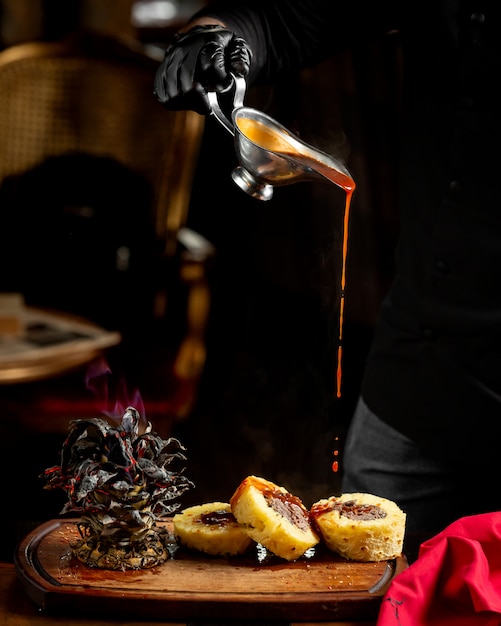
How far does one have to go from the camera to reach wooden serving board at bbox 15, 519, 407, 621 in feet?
4.38

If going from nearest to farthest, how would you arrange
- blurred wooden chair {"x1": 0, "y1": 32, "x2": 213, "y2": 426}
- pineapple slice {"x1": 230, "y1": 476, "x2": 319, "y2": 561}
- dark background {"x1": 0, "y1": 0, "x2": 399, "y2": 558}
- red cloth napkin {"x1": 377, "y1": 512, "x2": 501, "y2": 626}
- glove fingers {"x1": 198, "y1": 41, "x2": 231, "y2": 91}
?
red cloth napkin {"x1": 377, "y1": 512, "x2": 501, "y2": 626} → pineapple slice {"x1": 230, "y1": 476, "x2": 319, "y2": 561} → glove fingers {"x1": 198, "y1": 41, "x2": 231, "y2": 91} → blurred wooden chair {"x1": 0, "y1": 32, "x2": 213, "y2": 426} → dark background {"x1": 0, "y1": 0, "x2": 399, "y2": 558}

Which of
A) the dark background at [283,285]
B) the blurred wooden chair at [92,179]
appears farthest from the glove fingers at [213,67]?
the blurred wooden chair at [92,179]

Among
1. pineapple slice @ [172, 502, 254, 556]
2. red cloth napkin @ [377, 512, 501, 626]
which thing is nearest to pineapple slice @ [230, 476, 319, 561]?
pineapple slice @ [172, 502, 254, 556]

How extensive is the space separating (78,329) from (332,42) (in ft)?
5.12

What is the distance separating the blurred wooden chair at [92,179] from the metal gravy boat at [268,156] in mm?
1909

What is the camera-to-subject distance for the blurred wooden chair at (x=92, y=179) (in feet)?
11.7

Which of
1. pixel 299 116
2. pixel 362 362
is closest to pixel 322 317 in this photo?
pixel 362 362

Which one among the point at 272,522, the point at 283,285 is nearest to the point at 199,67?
the point at 272,522

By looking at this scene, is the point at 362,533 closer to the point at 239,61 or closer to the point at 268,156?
the point at 268,156

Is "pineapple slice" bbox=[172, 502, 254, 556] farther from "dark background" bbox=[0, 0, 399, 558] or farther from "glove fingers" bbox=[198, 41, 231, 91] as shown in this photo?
"dark background" bbox=[0, 0, 399, 558]

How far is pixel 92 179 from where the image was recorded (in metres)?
3.74

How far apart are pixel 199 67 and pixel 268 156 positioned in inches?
9.9

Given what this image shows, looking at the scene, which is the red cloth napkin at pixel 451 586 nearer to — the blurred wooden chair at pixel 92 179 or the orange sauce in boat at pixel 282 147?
the orange sauce in boat at pixel 282 147

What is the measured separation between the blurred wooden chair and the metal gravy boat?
191 cm
